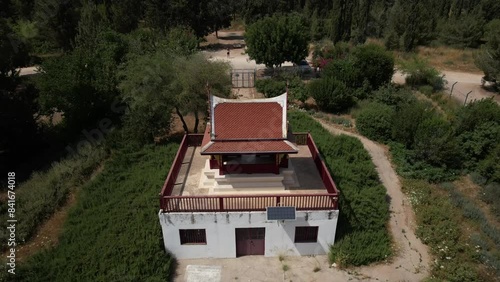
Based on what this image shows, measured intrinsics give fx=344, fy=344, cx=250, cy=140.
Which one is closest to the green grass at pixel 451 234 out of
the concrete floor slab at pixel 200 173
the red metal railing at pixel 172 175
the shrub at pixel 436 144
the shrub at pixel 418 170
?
the shrub at pixel 418 170

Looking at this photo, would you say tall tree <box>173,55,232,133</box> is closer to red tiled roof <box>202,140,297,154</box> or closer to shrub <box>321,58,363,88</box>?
red tiled roof <box>202,140,297,154</box>

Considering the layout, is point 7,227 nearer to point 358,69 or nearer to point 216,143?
point 216,143

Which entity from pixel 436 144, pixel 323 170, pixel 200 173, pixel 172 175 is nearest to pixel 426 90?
pixel 436 144

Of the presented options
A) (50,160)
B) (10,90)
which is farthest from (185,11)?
(50,160)

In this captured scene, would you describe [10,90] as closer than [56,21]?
Yes

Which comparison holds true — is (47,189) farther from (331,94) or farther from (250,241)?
(331,94)

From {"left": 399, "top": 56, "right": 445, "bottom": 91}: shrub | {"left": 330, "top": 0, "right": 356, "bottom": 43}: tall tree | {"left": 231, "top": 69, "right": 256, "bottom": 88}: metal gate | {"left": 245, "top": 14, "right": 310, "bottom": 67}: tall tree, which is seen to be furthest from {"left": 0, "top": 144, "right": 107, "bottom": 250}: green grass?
{"left": 330, "top": 0, "right": 356, "bottom": 43}: tall tree

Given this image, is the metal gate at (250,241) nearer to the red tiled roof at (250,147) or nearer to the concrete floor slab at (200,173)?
the concrete floor slab at (200,173)
